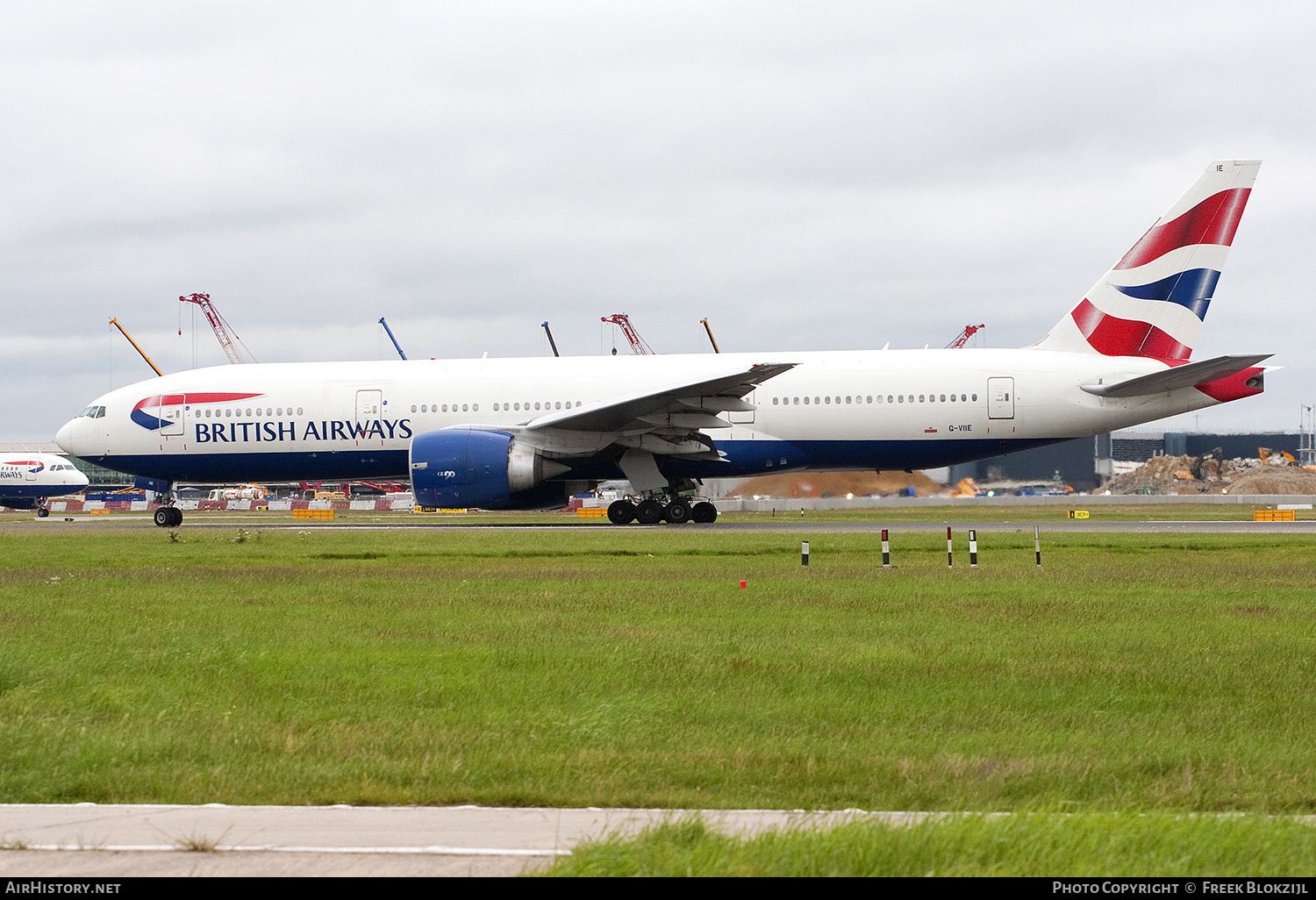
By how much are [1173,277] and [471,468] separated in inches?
690

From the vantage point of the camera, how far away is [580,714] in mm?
7363

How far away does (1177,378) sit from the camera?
27.0 m

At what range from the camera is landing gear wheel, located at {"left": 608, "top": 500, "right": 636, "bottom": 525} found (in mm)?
30703

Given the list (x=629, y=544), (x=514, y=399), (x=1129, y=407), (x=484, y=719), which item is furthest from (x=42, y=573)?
(x=1129, y=407)

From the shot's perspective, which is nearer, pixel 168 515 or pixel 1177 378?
pixel 1177 378

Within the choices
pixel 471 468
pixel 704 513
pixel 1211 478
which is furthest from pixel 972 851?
pixel 1211 478

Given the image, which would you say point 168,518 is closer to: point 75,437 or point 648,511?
point 75,437

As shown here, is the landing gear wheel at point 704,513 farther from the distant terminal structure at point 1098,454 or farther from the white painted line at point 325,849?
the white painted line at point 325,849

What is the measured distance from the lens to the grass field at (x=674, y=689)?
5.80m

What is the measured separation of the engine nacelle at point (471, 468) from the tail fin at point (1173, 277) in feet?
46.7

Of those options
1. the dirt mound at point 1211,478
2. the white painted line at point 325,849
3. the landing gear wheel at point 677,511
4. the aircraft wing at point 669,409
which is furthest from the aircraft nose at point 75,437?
the dirt mound at point 1211,478

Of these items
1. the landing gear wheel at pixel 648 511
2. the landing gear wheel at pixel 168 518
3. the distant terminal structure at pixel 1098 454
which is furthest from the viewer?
the distant terminal structure at pixel 1098 454
